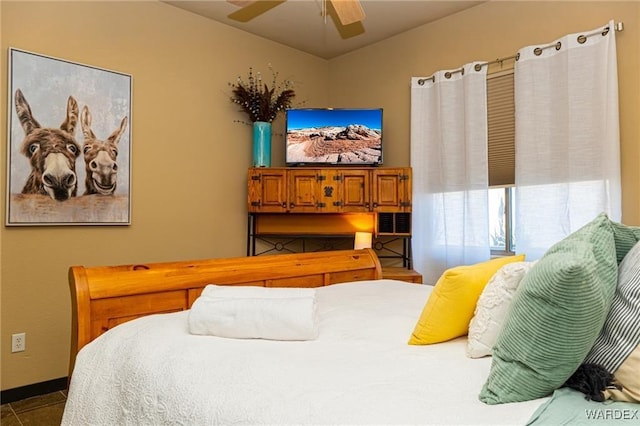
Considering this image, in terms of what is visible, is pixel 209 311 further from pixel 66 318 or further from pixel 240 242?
pixel 240 242

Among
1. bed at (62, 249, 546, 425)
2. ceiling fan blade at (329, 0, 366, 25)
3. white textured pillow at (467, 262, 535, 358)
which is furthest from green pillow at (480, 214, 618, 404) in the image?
ceiling fan blade at (329, 0, 366, 25)

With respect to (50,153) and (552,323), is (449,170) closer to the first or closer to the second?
(552,323)

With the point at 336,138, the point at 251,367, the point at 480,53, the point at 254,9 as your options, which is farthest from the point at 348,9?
the point at 251,367

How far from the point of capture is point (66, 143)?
9.62 feet

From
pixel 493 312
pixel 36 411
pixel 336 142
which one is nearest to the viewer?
pixel 493 312

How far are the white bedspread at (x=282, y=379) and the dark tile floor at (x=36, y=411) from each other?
140 cm

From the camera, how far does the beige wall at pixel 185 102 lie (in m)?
2.74

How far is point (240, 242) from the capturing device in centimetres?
397

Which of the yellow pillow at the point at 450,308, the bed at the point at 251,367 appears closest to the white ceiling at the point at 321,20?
the bed at the point at 251,367

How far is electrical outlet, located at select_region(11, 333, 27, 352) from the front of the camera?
2.73 m

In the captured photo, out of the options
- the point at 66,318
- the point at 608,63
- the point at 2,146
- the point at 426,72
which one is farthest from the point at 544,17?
the point at 66,318

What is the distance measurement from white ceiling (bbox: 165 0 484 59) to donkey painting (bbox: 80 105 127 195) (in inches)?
48.9

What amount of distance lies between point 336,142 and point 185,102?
1.35 m

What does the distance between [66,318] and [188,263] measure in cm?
153
